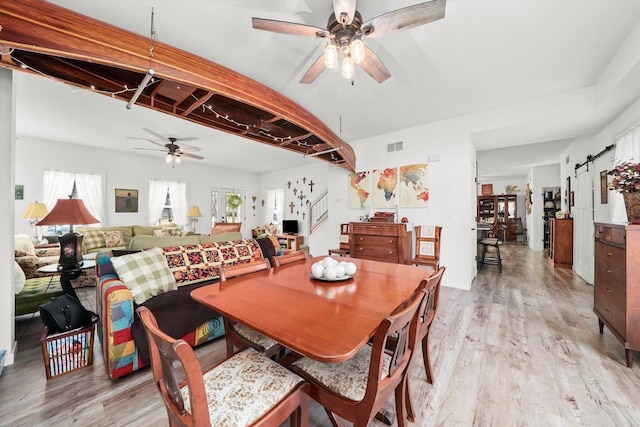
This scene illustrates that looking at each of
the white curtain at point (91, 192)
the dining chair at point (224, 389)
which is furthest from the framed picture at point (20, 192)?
the dining chair at point (224, 389)

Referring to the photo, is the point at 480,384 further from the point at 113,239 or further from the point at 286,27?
the point at 113,239

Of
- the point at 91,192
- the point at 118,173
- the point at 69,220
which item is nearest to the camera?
the point at 69,220

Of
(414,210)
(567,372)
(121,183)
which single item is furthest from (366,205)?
(121,183)

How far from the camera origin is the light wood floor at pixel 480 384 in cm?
144

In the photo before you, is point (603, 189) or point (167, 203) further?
point (167, 203)

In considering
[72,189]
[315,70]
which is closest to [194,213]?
[72,189]

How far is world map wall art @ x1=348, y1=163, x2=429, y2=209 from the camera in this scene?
434 centimetres

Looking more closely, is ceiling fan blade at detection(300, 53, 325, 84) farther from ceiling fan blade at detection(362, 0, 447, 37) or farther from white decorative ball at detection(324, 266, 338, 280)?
white decorative ball at detection(324, 266, 338, 280)

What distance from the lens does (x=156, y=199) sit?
21.8ft

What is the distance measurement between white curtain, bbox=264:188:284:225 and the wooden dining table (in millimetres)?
6957

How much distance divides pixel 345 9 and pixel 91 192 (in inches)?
277

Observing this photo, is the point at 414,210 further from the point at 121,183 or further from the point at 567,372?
the point at 121,183

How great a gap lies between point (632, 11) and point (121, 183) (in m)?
8.68

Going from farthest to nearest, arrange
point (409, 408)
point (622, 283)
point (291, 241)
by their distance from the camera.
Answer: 1. point (291, 241)
2. point (622, 283)
3. point (409, 408)
